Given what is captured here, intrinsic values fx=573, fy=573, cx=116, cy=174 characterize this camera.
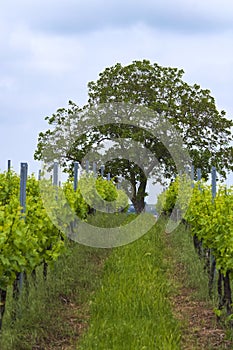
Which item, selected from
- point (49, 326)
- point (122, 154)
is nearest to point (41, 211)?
point (49, 326)

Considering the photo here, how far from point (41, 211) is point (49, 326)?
1696mm

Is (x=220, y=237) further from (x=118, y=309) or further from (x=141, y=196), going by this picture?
(x=141, y=196)

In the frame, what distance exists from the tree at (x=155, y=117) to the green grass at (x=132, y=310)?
71.6 feet

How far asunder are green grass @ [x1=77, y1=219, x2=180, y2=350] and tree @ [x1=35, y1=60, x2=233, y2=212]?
71.6ft

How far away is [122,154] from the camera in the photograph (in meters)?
32.3

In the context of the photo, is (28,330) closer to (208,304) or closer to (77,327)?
(77,327)

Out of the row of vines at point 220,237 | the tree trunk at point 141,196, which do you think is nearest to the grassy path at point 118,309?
Answer: the row of vines at point 220,237

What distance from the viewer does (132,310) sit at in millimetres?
7375

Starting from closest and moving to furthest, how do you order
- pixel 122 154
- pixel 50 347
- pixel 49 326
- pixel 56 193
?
pixel 50 347, pixel 49 326, pixel 56 193, pixel 122 154

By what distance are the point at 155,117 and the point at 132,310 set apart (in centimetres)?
2498

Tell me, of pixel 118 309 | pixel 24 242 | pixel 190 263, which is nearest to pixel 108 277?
pixel 118 309

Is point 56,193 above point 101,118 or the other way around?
the other way around

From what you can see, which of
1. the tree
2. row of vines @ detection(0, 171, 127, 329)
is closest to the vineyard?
row of vines @ detection(0, 171, 127, 329)

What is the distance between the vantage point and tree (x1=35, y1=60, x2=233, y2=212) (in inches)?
1278
